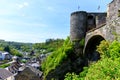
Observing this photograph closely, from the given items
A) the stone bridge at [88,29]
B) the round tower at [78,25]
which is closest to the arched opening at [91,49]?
the stone bridge at [88,29]

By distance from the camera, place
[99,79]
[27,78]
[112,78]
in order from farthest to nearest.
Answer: [27,78] → [99,79] → [112,78]

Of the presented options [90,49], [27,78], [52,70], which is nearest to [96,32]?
[90,49]

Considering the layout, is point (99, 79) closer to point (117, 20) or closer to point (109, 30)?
point (117, 20)

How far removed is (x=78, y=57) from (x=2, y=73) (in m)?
25.5

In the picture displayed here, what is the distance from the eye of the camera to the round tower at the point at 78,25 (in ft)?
83.6

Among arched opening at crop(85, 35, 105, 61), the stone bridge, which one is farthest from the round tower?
arched opening at crop(85, 35, 105, 61)

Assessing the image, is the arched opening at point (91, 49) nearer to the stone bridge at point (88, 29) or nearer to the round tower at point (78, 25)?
the stone bridge at point (88, 29)

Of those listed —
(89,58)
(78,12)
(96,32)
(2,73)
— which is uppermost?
(78,12)

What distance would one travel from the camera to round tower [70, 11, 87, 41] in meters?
25.5

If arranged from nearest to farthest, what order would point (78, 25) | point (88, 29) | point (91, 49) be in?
point (91, 49), point (78, 25), point (88, 29)

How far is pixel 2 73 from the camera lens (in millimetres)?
48406

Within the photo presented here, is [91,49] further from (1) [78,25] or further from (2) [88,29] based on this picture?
(1) [78,25]

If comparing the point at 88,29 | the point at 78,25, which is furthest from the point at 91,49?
the point at 78,25

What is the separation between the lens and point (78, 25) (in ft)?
83.8
